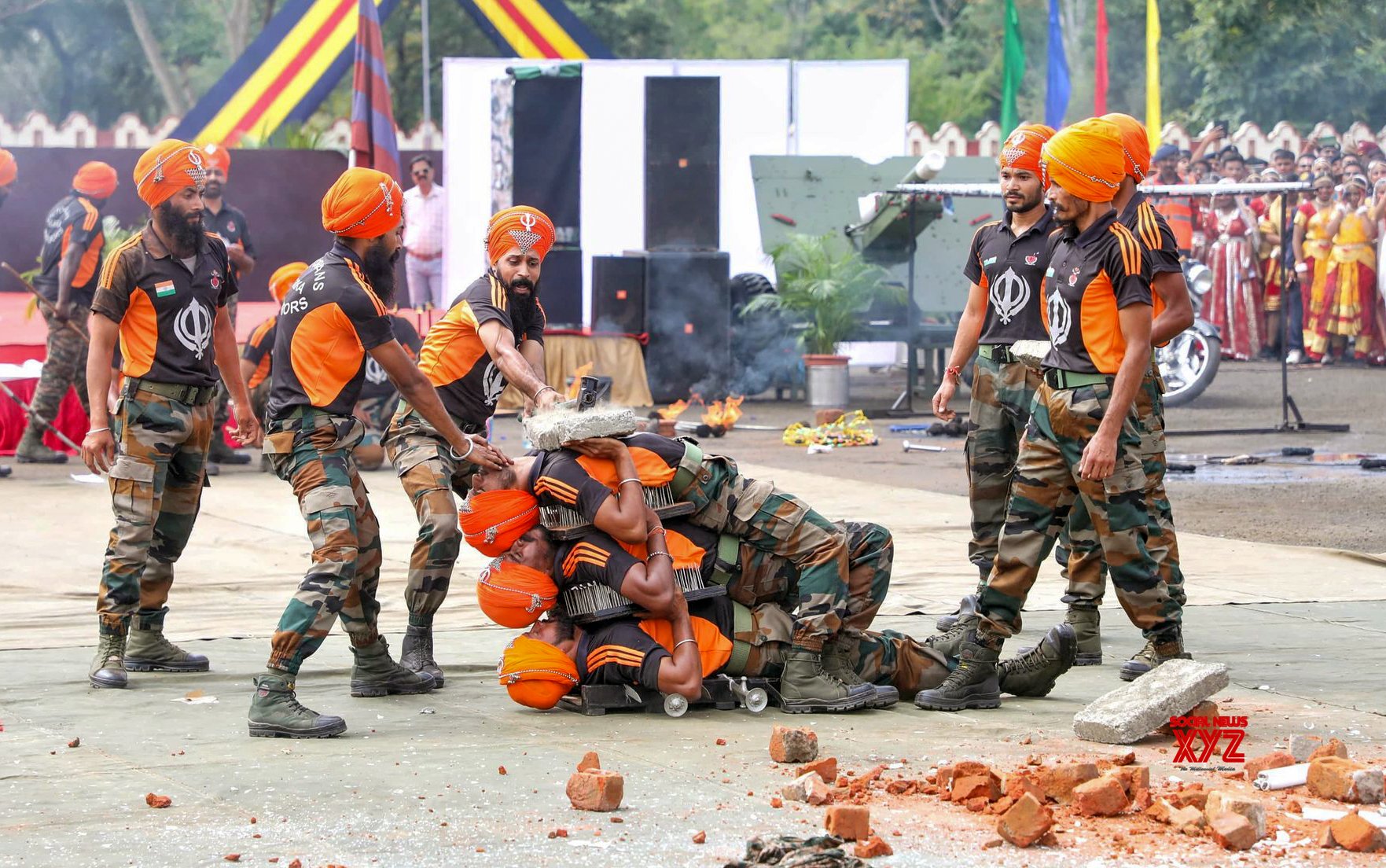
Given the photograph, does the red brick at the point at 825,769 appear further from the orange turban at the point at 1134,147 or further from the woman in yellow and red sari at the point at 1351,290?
the woman in yellow and red sari at the point at 1351,290

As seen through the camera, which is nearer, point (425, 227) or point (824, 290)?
point (824, 290)

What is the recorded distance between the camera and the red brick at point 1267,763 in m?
4.82

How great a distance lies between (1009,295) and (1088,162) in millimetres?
1152

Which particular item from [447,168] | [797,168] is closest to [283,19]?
[447,168]

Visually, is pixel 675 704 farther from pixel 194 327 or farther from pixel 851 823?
pixel 194 327

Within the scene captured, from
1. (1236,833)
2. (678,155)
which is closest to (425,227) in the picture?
(678,155)

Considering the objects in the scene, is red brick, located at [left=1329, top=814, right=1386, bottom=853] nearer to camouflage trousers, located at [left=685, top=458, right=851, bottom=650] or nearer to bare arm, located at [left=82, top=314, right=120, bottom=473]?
camouflage trousers, located at [left=685, top=458, right=851, bottom=650]

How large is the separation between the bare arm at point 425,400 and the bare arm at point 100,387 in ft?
4.08

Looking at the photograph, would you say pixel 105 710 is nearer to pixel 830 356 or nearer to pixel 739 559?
pixel 739 559

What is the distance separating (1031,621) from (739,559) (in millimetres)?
2066

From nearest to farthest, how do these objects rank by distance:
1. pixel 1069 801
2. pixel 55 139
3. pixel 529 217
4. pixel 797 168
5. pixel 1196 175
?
pixel 1069 801
pixel 529 217
pixel 797 168
pixel 1196 175
pixel 55 139

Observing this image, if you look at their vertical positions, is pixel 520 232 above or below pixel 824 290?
above

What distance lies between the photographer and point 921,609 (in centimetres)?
775

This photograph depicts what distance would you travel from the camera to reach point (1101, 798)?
4.40 m
